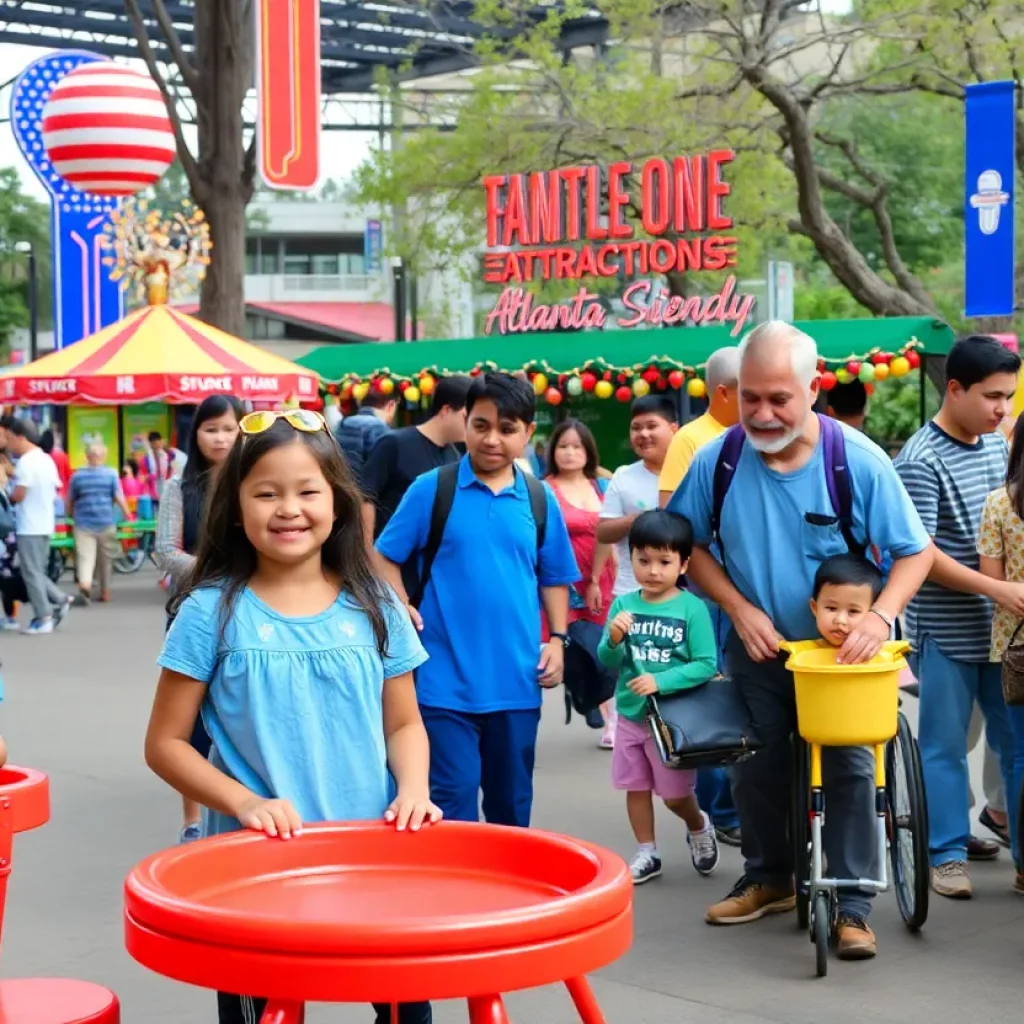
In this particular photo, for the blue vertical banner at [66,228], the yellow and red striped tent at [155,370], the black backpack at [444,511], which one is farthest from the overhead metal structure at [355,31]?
the black backpack at [444,511]

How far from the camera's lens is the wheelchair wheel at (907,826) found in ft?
17.8

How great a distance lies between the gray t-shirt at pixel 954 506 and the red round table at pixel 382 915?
3.59 m

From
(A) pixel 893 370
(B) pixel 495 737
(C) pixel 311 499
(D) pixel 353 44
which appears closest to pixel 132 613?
(A) pixel 893 370

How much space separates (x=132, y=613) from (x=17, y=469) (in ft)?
7.25

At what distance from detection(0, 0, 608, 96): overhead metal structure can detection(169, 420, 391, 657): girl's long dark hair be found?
3459 centimetres

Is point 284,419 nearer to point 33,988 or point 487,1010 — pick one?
point 487,1010

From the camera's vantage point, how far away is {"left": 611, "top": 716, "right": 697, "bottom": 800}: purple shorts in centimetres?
635

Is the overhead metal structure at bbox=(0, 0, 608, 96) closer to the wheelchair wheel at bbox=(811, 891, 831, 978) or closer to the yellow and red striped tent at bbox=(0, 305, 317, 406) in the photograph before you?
the yellow and red striped tent at bbox=(0, 305, 317, 406)

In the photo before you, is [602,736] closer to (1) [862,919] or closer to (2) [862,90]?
(1) [862,919]

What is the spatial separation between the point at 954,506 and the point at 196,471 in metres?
2.79

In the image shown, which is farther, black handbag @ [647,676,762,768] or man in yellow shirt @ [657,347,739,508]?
man in yellow shirt @ [657,347,739,508]

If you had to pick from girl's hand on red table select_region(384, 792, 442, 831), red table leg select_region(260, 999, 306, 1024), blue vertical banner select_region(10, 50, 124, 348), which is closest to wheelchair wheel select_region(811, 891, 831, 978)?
girl's hand on red table select_region(384, 792, 442, 831)

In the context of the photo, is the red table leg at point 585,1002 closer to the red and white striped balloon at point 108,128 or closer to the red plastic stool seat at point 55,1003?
the red plastic stool seat at point 55,1003

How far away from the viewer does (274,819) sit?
2.94 m
